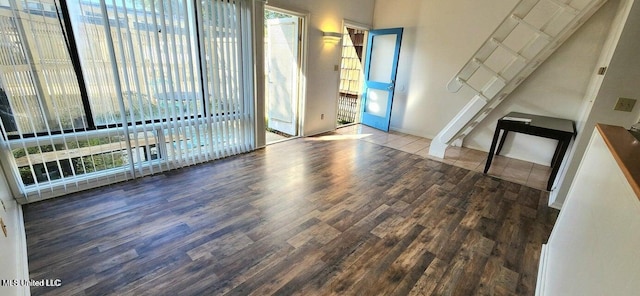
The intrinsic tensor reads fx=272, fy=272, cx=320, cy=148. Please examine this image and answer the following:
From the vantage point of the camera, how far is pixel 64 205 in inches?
93.1

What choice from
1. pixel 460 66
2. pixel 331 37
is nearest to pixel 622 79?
pixel 460 66

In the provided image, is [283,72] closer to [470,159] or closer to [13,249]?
[470,159]

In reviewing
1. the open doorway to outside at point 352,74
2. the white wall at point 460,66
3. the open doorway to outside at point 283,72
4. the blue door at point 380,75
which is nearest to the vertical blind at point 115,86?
the open doorway to outside at point 283,72

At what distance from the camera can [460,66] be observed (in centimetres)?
439

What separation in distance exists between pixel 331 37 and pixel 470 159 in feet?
9.38

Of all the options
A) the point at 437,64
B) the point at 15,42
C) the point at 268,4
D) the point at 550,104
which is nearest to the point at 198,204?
the point at 15,42

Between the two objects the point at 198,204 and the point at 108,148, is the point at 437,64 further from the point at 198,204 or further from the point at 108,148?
the point at 108,148

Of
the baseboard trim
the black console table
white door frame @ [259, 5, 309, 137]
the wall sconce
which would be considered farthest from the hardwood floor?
the wall sconce

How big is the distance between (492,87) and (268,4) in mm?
2976

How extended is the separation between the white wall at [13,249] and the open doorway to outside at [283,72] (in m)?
2.83

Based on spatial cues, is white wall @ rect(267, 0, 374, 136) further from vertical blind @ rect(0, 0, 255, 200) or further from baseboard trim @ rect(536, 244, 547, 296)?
baseboard trim @ rect(536, 244, 547, 296)

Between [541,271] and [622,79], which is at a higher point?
[622,79]

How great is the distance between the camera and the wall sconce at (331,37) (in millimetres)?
4371

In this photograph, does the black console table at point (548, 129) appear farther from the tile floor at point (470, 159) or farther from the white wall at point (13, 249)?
the white wall at point (13, 249)
